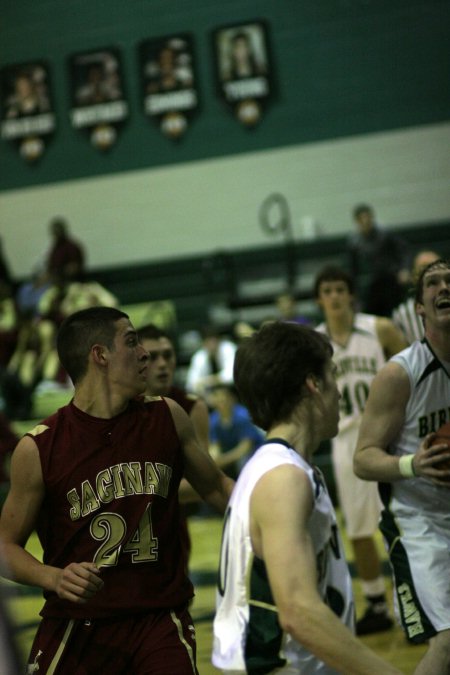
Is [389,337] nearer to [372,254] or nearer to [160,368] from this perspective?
[160,368]

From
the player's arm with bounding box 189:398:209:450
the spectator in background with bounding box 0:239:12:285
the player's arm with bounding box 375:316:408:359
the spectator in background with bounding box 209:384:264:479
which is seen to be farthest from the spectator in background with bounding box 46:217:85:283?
the player's arm with bounding box 189:398:209:450

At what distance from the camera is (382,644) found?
233 inches

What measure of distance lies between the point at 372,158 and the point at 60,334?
14.6 metres

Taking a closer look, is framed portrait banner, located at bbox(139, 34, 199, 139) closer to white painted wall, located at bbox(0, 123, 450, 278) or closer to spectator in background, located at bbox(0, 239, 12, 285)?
white painted wall, located at bbox(0, 123, 450, 278)

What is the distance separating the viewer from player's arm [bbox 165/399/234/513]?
3.64 m

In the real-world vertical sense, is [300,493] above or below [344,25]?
below

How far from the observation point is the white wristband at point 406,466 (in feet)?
11.8

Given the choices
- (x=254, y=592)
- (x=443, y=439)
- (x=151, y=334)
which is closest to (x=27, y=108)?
(x=151, y=334)

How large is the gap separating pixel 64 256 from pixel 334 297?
11.7m

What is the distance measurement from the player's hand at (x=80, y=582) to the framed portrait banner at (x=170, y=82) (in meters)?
15.9

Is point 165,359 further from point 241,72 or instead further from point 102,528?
Answer: point 241,72

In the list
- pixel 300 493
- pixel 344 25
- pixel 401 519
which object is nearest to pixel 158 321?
pixel 344 25

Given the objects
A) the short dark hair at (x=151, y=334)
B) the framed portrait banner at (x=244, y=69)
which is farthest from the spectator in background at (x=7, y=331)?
the short dark hair at (x=151, y=334)

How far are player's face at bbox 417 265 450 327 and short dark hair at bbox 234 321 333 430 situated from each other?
1.25 metres
